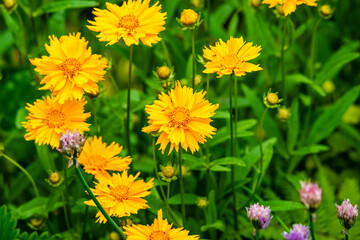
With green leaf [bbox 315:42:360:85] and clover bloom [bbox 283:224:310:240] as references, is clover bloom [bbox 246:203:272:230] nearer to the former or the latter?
clover bloom [bbox 283:224:310:240]

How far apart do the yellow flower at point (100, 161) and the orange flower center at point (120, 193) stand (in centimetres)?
9

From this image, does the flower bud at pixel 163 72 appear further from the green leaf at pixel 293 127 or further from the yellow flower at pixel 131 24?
the green leaf at pixel 293 127

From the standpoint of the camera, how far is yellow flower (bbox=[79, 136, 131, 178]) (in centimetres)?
135

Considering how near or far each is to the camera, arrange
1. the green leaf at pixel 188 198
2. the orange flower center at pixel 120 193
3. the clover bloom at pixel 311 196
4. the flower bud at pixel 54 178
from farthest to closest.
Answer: the green leaf at pixel 188 198 < the flower bud at pixel 54 178 < the orange flower center at pixel 120 193 < the clover bloom at pixel 311 196

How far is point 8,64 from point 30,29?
1.25 ft

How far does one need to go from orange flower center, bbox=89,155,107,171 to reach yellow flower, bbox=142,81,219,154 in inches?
7.8

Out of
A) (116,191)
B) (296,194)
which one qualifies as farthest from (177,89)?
(296,194)

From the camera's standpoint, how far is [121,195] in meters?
1.25

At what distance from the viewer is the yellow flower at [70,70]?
129cm

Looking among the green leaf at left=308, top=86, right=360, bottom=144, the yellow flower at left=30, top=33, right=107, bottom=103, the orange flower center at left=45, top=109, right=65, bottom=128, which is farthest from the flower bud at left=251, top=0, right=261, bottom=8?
the orange flower center at left=45, top=109, right=65, bottom=128

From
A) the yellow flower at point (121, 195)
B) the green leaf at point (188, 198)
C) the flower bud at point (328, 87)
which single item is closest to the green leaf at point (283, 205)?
the green leaf at point (188, 198)

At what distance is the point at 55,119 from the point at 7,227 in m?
0.35

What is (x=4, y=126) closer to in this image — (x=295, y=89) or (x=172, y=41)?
(x=172, y=41)

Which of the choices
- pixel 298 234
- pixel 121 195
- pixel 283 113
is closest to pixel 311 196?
pixel 298 234
